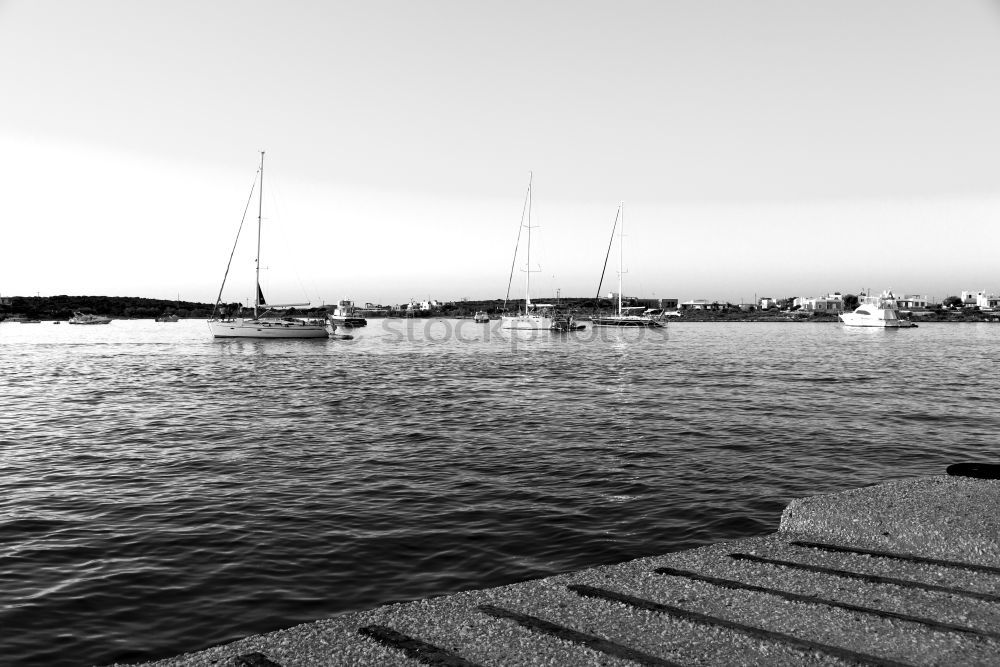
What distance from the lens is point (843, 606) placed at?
17.9ft

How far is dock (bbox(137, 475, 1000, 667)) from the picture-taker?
187 inches

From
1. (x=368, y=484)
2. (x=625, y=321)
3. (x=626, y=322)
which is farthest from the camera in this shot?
(x=626, y=322)

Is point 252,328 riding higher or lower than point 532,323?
lower

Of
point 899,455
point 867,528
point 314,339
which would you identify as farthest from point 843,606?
point 314,339

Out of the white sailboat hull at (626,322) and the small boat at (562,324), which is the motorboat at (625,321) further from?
the small boat at (562,324)

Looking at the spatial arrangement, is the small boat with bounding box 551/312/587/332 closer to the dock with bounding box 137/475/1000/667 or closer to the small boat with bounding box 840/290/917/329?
the small boat with bounding box 840/290/917/329

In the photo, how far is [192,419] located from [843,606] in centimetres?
1916

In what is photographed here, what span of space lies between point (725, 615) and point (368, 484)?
25.8 feet

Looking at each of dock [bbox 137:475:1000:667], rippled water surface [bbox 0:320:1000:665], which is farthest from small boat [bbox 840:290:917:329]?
dock [bbox 137:475:1000:667]

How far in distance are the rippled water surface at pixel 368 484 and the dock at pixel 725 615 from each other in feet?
4.90

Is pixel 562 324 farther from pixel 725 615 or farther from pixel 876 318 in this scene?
pixel 725 615

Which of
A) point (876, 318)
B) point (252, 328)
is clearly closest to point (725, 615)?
point (252, 328)

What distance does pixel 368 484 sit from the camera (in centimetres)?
1198

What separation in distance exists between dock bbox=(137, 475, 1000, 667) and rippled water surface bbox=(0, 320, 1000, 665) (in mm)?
1493
